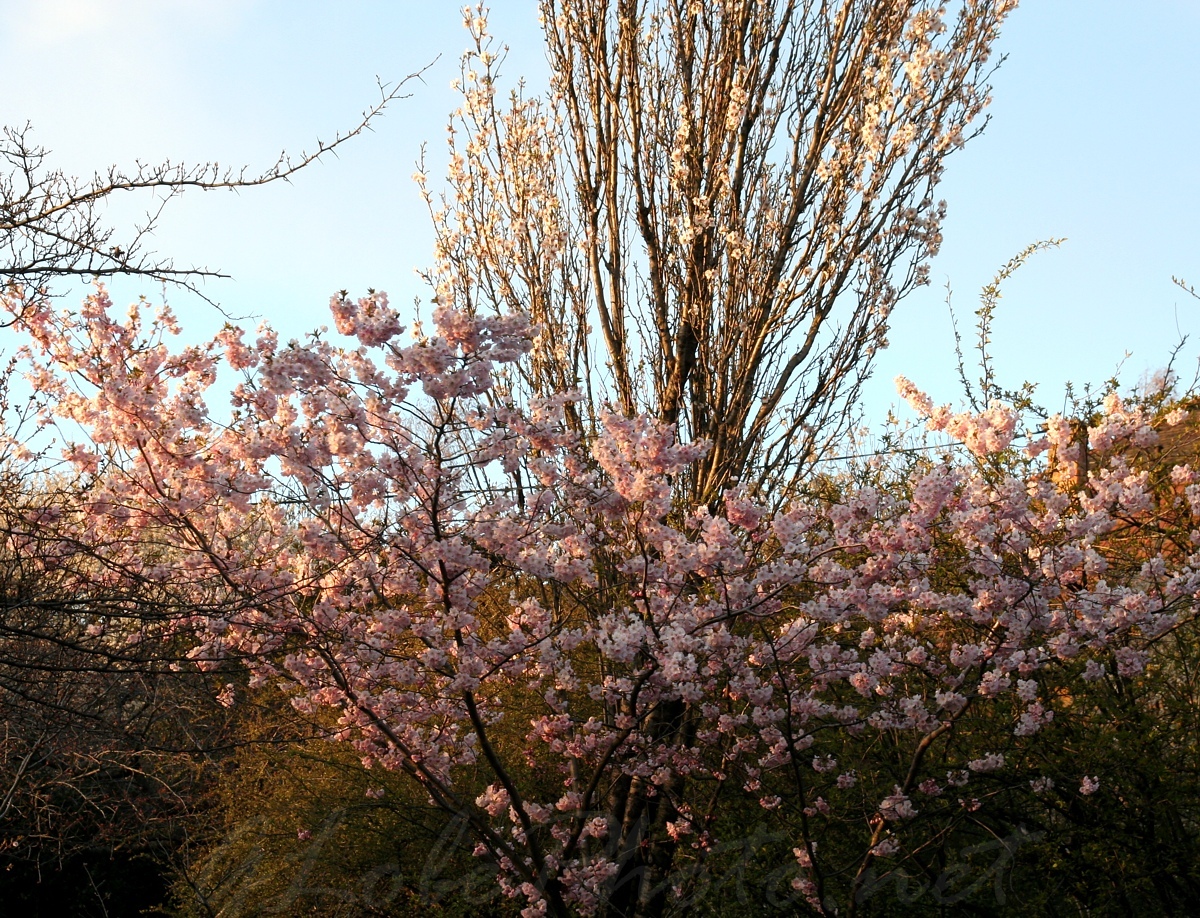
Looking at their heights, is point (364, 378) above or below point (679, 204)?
below

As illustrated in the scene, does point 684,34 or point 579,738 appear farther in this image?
point 684,34

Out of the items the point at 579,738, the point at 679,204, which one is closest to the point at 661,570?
the point at 579,738

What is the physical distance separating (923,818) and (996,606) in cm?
110

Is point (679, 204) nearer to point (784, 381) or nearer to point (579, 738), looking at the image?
point (784, 381)

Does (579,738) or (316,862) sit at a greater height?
(579,738)

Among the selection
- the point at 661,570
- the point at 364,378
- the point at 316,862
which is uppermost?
the point at 364,378

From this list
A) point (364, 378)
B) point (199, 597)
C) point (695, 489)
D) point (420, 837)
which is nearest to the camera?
point (364, 378)

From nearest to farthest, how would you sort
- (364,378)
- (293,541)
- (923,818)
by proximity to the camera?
(364,378) → (923,818) → (293,541)

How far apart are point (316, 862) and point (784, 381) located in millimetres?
4446

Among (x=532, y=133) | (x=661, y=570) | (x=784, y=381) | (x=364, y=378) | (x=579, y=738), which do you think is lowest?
(x=579, y=738)

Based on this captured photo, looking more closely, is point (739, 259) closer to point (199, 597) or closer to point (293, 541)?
point (293, 541)

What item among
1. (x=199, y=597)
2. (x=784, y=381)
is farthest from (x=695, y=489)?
(x=199, y=597)

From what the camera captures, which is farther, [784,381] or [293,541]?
[784,381]

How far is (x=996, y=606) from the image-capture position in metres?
3.97
